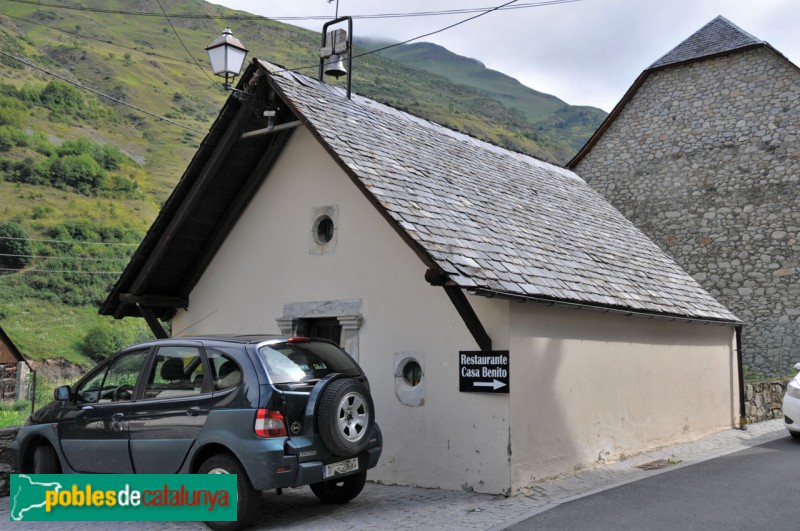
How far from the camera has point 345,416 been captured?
6.82 m

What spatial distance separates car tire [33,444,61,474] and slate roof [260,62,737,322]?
4394 mm

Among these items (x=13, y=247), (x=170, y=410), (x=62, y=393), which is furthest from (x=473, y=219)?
(x=13, y=247)

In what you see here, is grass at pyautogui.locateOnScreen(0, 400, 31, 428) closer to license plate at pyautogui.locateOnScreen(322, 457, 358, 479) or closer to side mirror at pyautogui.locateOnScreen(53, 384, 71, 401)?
side mirror at pyautogui.locateOnScreen(53, 384, 71, 401)

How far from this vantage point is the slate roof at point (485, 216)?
880cm

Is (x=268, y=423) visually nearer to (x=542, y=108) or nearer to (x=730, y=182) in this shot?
(x=730, y=182)

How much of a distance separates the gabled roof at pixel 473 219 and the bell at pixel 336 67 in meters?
0.26

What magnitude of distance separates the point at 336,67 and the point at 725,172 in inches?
506

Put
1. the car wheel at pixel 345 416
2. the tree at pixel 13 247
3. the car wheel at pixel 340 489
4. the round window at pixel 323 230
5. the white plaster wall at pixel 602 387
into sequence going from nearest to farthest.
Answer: the car wheel at pixel 345 416 < the car wheel at pixel 340 489 < the white plaster wall at pixel 602 387 < the round window at pixel 323 230 < the tree at pixel 13 247

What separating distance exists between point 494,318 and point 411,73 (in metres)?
138

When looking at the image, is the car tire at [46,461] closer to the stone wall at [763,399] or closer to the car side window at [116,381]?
the car side window at [116,381]

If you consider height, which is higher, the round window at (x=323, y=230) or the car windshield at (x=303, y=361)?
the round window at (x=323, y=230)

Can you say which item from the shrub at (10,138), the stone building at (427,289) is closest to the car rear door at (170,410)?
the stone building at (427,289)

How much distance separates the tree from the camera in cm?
4950

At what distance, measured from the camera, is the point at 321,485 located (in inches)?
305
